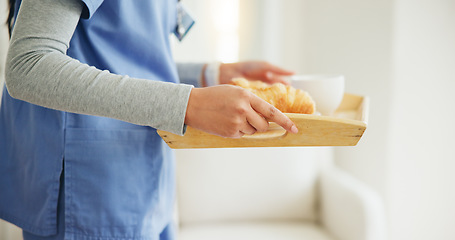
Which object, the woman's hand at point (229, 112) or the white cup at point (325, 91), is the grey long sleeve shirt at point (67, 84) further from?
the white cup at point (325, 91)

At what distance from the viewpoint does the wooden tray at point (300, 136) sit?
558 millimetres

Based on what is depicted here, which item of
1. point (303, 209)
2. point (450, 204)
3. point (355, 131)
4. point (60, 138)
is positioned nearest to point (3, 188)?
point (60, 138)

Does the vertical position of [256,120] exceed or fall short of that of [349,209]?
it exceeds it

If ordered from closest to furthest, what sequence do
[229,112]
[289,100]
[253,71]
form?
[229,112] → [289,100] → [253,71]

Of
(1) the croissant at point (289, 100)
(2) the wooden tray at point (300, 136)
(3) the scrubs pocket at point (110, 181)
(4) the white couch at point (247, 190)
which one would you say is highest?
(1) the croissant at point (289, 100)

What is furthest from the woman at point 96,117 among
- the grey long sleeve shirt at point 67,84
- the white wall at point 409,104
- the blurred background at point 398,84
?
the white wall at point 409,104

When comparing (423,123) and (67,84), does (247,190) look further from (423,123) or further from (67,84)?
(67,84)

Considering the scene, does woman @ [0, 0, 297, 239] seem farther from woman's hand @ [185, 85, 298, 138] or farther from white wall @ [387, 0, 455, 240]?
white wall @ [387, 0, 455, 240]

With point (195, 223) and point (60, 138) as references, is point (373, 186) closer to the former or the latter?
point (195, 223)

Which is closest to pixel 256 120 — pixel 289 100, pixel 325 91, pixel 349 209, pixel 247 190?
pixel 289 100

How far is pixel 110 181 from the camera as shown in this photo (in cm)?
65

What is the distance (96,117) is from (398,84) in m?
1.21

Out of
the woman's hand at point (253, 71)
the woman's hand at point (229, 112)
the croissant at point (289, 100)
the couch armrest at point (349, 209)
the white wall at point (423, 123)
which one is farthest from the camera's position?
the white wall at point (423, 123)

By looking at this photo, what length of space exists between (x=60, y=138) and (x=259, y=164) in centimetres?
101
